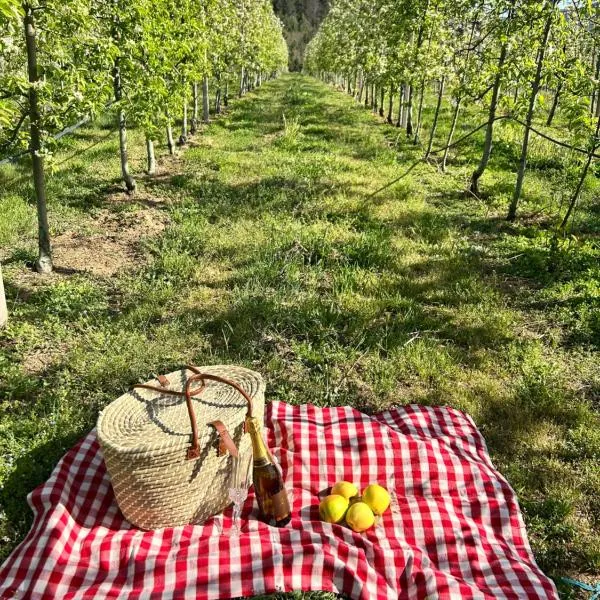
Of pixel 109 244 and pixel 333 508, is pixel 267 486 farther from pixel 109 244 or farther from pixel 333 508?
pixel 109 244

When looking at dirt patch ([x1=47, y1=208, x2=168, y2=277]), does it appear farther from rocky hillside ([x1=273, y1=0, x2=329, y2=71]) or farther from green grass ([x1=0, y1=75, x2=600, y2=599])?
rocky hillside ([x1=273, y1=0, x2=329, y2=71])

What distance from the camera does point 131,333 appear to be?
541 centimetres

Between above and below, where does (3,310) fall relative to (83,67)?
below

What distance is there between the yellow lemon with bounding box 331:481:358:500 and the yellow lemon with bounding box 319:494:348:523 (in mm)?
94

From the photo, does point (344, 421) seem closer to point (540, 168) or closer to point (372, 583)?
point (372, 583)

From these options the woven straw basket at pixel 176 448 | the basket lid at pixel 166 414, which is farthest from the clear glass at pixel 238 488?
the basket lid at pixel 166 414

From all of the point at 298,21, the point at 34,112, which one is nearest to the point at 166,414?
the point at 34,112

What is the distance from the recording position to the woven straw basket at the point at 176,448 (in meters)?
3.04

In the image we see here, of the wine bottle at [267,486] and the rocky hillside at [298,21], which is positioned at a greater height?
the rocky hillside at [298,21]

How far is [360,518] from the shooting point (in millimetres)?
3221

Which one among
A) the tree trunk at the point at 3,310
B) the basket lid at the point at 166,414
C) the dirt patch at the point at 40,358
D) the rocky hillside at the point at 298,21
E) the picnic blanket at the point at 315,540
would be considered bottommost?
the picnic blanket at the point at 315,540

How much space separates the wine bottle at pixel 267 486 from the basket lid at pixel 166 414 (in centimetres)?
19

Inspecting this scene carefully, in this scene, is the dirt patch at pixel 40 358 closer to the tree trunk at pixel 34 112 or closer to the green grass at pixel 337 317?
the green grass at pixel 337 317

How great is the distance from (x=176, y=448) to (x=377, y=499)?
4.38 feet
